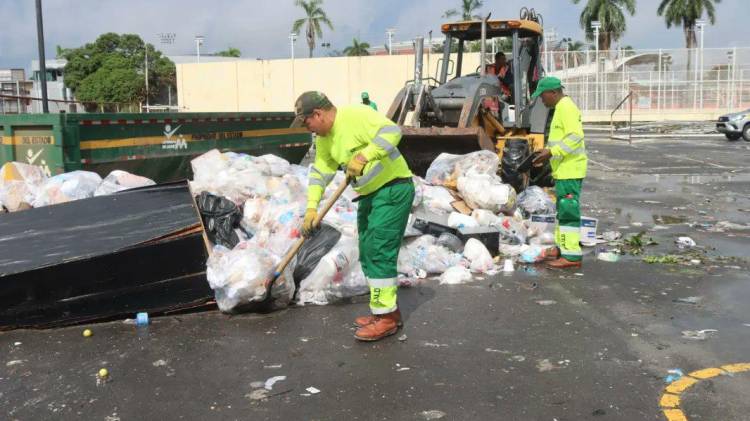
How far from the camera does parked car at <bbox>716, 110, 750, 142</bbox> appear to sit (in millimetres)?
22688

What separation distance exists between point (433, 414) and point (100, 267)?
2.45 m

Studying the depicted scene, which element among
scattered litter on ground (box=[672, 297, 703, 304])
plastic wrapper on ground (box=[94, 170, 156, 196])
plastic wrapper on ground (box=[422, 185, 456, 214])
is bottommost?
scattered litter on ground (box=[672, 297, 703, 304])

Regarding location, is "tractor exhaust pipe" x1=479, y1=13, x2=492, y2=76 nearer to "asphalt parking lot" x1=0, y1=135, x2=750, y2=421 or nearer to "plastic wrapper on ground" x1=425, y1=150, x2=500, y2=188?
"plastic wrapper on ground" x1=425, y1=150, x2=500, y2=188

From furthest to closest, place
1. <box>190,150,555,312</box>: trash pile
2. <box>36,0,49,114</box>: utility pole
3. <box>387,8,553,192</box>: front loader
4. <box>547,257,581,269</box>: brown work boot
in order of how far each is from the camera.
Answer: <box>36,0,49,114</box>: utility pole
<box>387,8,553,192</box>: front loader
<box>547,257,581,269</box>: brown work boot
<box>190,150,555,312</box>: trash pile

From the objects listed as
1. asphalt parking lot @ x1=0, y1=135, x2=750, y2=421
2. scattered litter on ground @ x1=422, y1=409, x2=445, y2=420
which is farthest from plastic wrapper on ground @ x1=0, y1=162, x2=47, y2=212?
scattered litter on ground @ x1=422, y1=409, x2=445, y2=420

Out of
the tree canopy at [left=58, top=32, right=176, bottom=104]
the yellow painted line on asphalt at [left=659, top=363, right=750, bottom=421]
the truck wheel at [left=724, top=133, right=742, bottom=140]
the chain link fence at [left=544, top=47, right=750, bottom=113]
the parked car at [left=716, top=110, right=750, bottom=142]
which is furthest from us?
the tree canopy at [left=58, top=32, right=176, bottom=104]

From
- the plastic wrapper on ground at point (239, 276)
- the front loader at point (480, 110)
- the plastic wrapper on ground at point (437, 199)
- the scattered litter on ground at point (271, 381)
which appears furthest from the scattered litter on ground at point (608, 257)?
the scattered litter on ground at point (271, 381)

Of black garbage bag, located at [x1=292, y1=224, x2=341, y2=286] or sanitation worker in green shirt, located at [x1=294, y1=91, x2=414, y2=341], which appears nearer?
sanitation worker in green shirt, located at [x1=294, y1=91, x2=414, y2=341]

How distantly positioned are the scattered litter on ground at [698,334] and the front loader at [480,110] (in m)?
4.20

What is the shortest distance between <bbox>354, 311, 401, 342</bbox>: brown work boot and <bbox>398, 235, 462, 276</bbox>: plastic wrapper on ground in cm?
137

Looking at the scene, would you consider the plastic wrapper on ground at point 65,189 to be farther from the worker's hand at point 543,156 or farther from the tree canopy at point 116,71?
the tree canopy at point 116,71

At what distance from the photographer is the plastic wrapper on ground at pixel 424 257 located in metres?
5.76

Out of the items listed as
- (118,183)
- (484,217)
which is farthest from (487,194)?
(118,183)

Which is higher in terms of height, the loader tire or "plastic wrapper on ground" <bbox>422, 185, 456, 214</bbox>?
the loader tire
